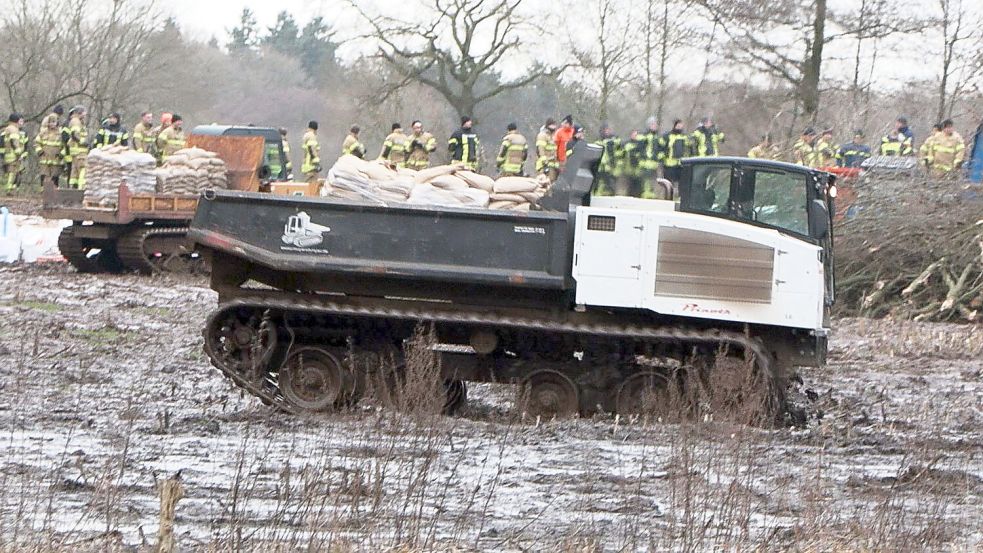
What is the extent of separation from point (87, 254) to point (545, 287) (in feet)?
37.2

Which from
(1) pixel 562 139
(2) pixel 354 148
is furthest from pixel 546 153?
(2) pixel 354 148

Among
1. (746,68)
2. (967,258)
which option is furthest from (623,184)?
(967,258)

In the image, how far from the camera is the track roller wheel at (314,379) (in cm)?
1005

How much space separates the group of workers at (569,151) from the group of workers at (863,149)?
5.94 feet

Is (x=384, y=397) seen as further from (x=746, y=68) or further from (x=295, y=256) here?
(x=746, y=68)

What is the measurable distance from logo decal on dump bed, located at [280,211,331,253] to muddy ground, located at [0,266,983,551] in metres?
1.19

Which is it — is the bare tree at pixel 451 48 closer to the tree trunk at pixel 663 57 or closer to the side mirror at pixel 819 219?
the tree trunk at pixel 663 57

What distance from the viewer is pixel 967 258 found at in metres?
15.9

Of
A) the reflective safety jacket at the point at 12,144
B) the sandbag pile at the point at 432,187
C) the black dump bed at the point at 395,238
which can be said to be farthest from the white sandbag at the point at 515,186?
the reflective safety jacket at the point at 12,144

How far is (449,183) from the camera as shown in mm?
10070

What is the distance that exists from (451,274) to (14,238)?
12.6 meters

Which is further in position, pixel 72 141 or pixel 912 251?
pixel 72 141

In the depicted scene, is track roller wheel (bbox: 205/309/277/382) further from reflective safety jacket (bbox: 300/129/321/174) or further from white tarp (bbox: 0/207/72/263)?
reflective safety jacket (bbox: 300/129/321/174)

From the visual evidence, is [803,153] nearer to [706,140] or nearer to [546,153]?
[706,140]
